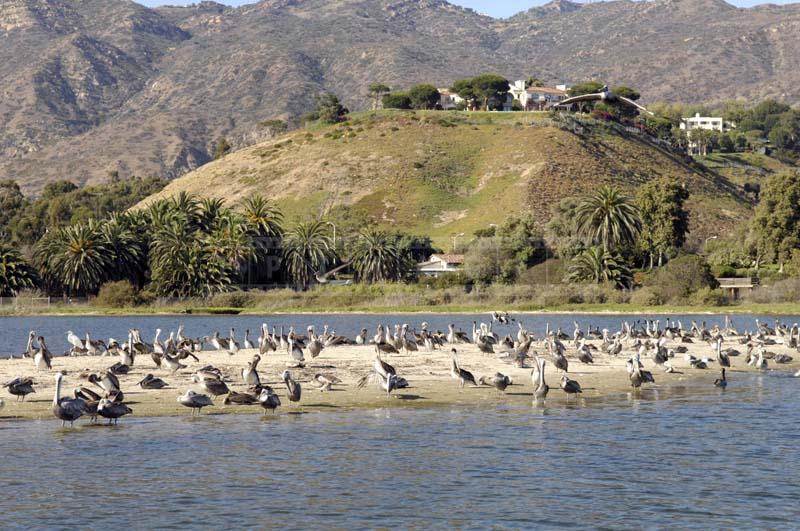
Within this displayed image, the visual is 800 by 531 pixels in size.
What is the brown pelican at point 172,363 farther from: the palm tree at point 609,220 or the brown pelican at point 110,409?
the palm tree at point 609,220

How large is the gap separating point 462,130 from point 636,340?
135423 mm

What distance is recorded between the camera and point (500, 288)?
96312 millimetres

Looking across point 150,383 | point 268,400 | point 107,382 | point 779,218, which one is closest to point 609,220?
point 779,218

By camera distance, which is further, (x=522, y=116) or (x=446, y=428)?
(x=522, y=116)

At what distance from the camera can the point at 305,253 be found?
10269 cm

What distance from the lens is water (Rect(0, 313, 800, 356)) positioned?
2520 inches

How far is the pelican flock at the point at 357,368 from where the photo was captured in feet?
92.8

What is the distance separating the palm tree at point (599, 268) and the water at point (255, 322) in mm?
14120

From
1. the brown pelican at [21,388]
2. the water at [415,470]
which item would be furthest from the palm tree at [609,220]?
the brown pelican at [21,388]

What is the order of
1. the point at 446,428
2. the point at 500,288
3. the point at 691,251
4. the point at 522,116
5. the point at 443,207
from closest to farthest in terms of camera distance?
the point at 446,428 < the point at 500,288 < the point at 691,251 < the point at 443,207 < the point at 522,116

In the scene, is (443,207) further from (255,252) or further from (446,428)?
(446,428)

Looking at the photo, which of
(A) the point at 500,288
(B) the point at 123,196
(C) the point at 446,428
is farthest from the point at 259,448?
(B) the point at 123,196

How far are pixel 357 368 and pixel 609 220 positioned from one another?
2651 inches

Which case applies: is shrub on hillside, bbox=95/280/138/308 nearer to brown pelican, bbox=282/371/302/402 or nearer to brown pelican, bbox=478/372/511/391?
brown pelican, bbox=478/372/511/391
